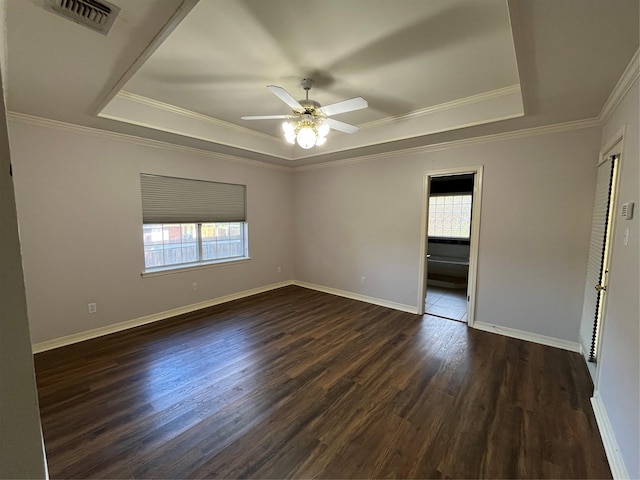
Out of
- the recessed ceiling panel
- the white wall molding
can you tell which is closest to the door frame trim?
the recessed ceiling panel

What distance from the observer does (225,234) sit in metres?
4.71

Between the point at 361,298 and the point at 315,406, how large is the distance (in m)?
2.72

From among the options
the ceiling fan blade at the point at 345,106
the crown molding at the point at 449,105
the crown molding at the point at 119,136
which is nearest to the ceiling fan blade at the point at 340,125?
the ceiling fan blade at the point at 345,106

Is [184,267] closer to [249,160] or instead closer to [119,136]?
[119,136]

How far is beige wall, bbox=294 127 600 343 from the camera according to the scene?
118 inches

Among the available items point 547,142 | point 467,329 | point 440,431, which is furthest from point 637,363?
point 547,142

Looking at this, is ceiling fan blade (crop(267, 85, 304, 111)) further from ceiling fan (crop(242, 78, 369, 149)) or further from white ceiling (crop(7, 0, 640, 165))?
white ceiling (crop(7, 0, 640, 165))

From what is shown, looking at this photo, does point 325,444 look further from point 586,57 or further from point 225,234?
point 225,234

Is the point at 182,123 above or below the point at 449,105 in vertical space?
below

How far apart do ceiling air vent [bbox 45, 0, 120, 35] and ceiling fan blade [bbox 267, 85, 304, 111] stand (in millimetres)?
933

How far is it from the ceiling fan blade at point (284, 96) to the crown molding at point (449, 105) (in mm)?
1590

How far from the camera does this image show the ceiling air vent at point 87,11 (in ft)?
4.52

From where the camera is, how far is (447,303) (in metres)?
4.65

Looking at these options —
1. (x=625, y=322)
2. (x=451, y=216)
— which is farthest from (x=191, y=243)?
(x=451, y=216)
